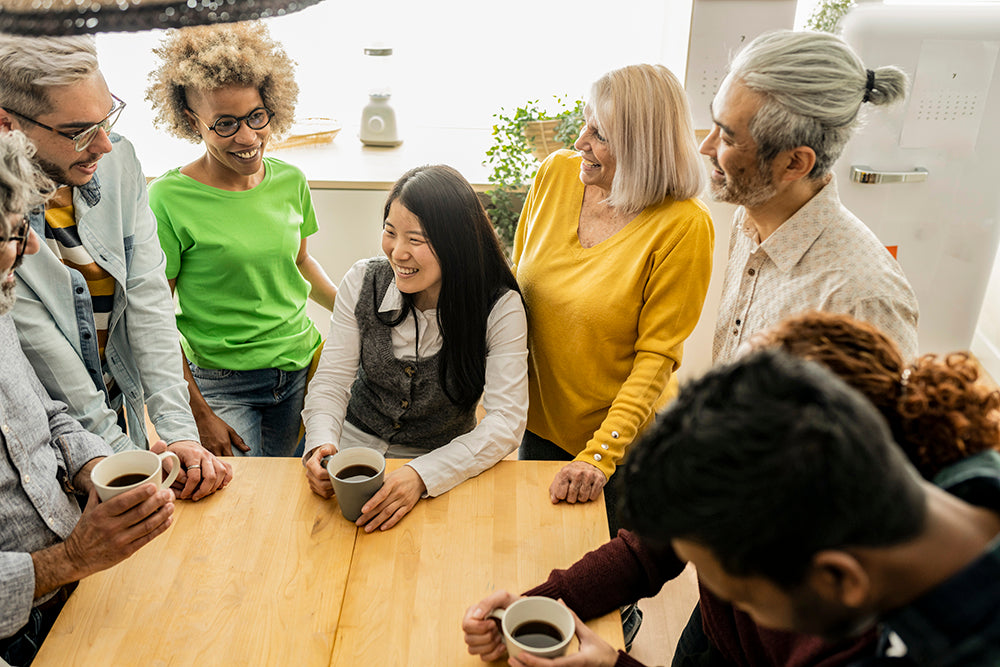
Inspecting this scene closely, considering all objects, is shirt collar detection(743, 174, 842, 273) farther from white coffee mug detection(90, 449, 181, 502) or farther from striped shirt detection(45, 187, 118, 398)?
striped shirt detection(45, 187, 118, 398)

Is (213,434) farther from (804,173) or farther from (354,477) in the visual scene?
(804,173)

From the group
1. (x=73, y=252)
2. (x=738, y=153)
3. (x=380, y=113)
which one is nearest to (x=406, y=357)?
(x=73, y=252)

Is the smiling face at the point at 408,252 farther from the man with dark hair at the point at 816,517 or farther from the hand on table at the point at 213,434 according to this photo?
the man with dark hair at the point at 816,517

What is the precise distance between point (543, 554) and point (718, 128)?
973 millimetres

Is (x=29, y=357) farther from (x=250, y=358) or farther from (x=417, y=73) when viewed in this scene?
(x=417, y=73)

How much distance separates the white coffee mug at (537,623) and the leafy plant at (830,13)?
2.43 meters

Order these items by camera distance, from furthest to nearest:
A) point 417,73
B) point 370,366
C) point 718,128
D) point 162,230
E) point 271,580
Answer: point 417,73 → point 162,230 → point 370,366 → point 718,128 → point 271,580

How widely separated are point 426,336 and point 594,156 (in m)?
0.60

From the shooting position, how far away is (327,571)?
1252 millimetres

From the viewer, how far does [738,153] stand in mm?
1469

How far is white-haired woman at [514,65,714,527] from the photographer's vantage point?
1617mm

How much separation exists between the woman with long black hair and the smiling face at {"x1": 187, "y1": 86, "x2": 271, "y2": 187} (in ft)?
1.51

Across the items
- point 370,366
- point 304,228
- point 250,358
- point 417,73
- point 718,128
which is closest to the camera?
point 718,128

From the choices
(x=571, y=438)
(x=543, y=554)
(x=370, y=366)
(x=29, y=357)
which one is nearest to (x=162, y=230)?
(x=29, y=357)
